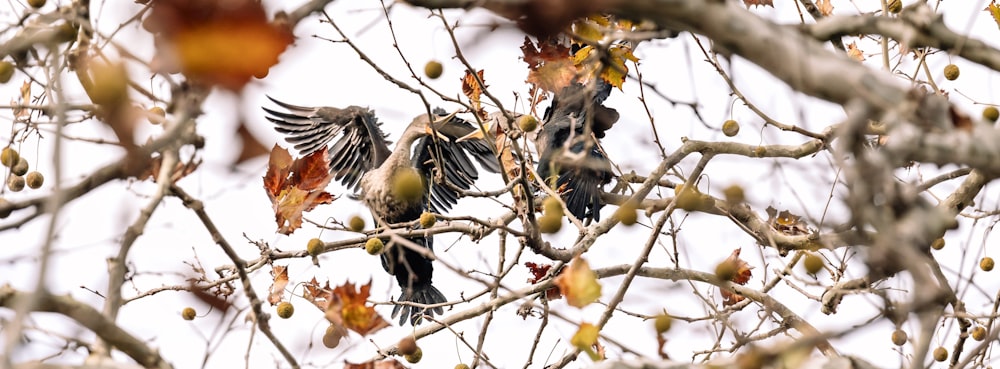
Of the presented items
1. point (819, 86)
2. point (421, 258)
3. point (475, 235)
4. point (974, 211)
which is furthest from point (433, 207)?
point (819, 86)

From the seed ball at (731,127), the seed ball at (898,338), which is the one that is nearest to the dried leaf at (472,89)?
the seed ball at (731,127)

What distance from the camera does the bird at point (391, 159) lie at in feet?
17.6

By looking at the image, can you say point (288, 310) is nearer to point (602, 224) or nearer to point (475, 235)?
point (475, 235)

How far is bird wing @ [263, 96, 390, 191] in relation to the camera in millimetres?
5824

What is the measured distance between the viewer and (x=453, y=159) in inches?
229

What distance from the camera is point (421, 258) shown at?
5.56m

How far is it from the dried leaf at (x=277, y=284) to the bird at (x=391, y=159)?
128 centimetres

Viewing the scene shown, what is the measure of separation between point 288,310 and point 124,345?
1623 mm

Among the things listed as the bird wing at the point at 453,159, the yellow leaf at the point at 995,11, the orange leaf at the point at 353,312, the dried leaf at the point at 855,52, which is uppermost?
the bird wing at the point at 453,159

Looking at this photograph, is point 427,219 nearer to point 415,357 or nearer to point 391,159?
point 415,357

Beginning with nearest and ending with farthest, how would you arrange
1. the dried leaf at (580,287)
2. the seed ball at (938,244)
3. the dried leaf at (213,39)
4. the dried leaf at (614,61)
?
the dried leaf at (213,39), the dried leaf at (580,287), the dried leaf at (614,61), the seed ball at (938,244)

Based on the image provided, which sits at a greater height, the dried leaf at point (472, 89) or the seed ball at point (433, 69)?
the dried leaf at point (472, 89)

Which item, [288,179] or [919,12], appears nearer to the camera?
[919,12]

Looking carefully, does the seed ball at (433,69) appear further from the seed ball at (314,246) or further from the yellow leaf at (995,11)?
the yellow leaf at (995,11)
